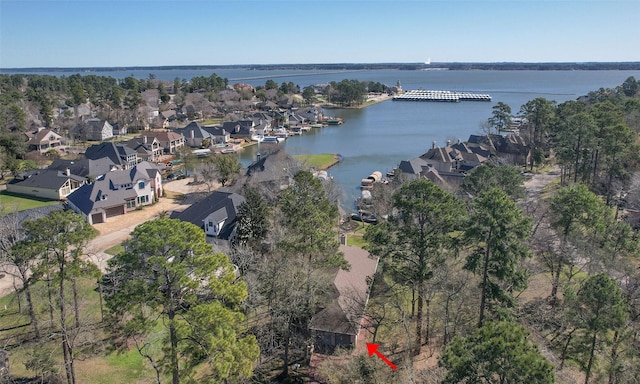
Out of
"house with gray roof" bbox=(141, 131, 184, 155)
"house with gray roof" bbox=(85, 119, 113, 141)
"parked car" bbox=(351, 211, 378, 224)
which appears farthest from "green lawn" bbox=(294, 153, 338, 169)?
"house with gray roof" bbox=(85, 119, 113, 141)

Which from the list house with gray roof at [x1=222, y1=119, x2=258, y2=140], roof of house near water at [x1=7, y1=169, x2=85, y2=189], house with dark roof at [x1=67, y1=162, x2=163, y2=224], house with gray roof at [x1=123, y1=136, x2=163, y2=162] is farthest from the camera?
house with gray roof at [x1=222, y1=119, x2=258, y2=140]

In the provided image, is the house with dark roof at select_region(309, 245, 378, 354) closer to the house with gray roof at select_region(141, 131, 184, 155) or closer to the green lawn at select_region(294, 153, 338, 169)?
the green lawn at select_region(294, 153, 338, 169)

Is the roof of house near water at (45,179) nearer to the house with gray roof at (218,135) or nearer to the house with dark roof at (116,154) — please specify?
the house with dark roof at (116,154)

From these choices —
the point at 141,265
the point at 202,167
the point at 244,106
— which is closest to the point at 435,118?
the point at 244,106

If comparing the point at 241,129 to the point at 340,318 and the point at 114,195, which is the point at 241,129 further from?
the point at 340,318

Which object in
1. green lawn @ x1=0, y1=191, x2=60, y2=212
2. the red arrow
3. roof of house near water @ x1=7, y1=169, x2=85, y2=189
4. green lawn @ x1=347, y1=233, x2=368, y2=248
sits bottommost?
the red arrow

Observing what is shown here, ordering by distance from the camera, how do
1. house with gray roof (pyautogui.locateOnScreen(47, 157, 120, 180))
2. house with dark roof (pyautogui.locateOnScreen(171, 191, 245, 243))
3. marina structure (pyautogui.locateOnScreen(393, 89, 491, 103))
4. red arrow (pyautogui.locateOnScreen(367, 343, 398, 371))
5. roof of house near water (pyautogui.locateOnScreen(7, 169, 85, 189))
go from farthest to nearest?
marina structure (pyautogui.locateOnScreen(393, 89, 491, 103))
house with gray roof (pyautogui.locateOnScreen(47, 157, 120, 180))
roof of house near water (pyautogui.locateOnScreen(7, 169, 85, 189))
house with dark roof (pyautogui.locateOnScreen(171, 191, 245, 243))
red arrow (pyautogui.locateOnScreen(367, 343, 398, 371))
